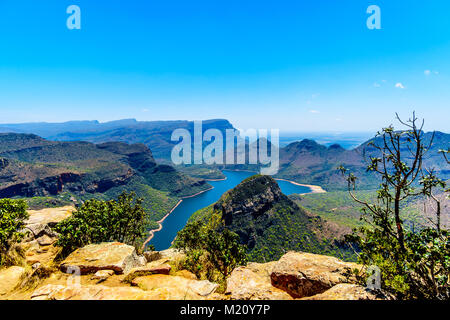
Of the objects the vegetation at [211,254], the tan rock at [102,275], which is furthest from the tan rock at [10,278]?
the vegetation at [211,254]

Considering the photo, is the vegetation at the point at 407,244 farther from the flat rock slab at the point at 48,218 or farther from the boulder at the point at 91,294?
the flat rock slab at the point at 48,218

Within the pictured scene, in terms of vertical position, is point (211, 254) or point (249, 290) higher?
point (249, 290)

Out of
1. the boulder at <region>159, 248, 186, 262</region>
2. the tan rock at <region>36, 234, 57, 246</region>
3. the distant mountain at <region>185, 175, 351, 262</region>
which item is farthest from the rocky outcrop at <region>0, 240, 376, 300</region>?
the distant mountain at <region>185, 175, 351, 262</region>

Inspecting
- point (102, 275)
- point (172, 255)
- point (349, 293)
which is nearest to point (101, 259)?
point (102, 275)

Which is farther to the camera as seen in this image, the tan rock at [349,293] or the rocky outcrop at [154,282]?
the rocky outcrop at [154,282]

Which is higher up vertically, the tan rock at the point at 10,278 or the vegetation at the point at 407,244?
the vegetation at the point at 407,244

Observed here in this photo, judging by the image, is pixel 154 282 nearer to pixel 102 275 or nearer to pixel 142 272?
pixel 142 272
